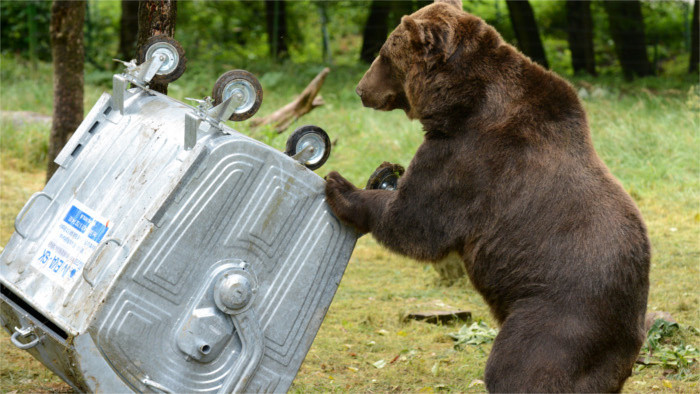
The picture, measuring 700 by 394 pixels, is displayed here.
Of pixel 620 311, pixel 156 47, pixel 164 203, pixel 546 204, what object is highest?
pixel 156 47

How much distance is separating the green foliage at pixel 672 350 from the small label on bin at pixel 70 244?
10.8 feet

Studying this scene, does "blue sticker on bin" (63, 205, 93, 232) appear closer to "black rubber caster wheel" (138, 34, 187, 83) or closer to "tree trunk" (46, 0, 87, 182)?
"black rubber caster wheel" (138, 34, 187, 83)

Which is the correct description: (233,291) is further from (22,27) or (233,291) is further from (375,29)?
(22,27)

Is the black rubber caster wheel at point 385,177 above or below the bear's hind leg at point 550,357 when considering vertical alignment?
above

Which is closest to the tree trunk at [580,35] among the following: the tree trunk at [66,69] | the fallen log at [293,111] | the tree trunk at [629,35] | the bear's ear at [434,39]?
the tree trunk at [629,35]

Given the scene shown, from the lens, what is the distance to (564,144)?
143 inches

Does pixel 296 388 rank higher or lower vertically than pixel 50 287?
lower

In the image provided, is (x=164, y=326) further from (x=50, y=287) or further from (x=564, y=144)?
(x=564, y=144)

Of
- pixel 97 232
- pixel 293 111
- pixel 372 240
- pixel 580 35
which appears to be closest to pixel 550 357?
pixel 97 232

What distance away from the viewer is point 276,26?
1592 centimetres

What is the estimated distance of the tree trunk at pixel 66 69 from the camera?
22.9 feet

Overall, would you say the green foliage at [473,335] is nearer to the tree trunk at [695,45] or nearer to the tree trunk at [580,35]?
the tree trunk at [580,35]

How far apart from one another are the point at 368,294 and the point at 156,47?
303cm

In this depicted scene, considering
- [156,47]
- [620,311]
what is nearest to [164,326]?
[156,47]
